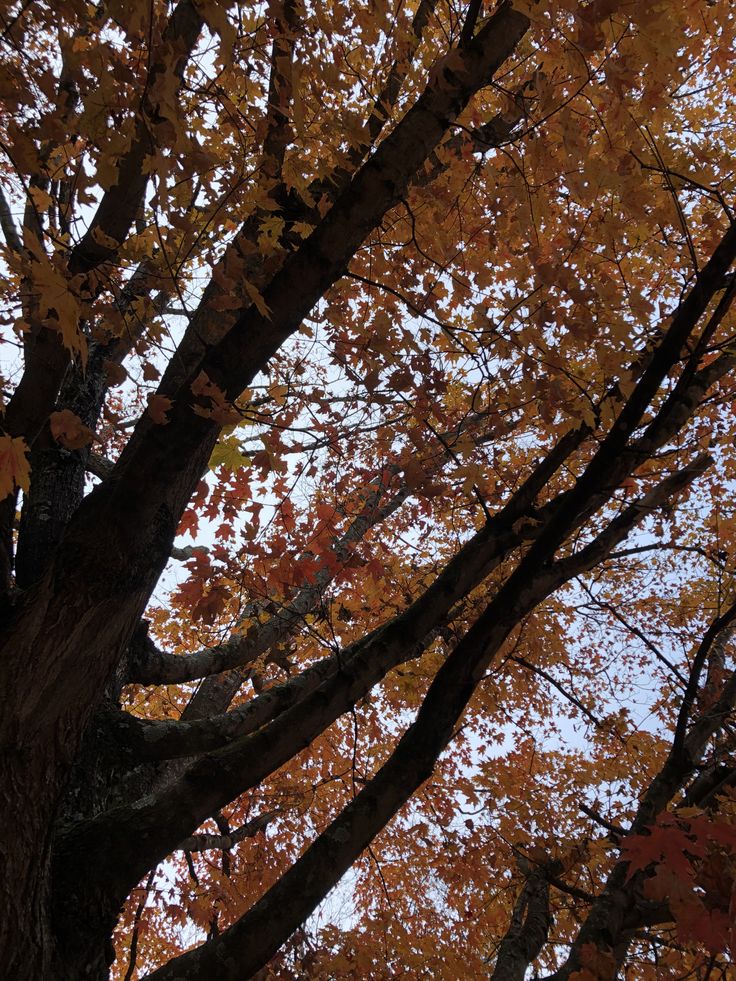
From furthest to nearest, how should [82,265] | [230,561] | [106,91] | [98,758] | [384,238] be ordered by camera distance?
[384,238]
[230,561]
[82,265]
[98,758]
[106,91]

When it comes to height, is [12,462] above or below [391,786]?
below

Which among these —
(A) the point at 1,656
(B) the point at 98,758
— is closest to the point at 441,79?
(A) the point at 1,656

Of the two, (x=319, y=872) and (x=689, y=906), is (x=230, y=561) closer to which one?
(x=319, y=872)

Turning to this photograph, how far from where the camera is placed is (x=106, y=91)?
6.86 feet

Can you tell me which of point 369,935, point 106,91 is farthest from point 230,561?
point 369,935

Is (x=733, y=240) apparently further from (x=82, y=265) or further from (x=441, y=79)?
(x=82, y=265)

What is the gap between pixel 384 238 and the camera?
413cm

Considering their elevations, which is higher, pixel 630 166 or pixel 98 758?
pixel 630 166

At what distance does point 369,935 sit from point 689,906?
5.65m

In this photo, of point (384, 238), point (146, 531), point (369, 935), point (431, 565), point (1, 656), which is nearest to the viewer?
point (1, 656)

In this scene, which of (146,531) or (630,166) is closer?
(146,531)

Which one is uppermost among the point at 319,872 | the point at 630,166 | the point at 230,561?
the point at 630,166

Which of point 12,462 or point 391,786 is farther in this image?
point 391,786

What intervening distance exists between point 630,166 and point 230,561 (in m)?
2.71
